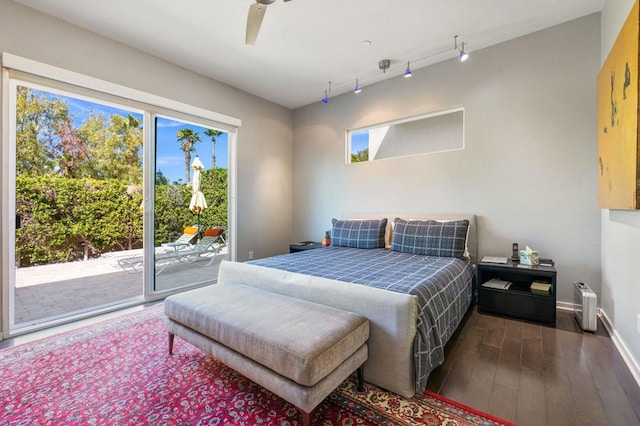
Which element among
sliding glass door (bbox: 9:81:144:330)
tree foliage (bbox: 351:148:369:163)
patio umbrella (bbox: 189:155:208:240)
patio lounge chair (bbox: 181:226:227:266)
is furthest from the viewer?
tree foliage (bbox: 351:148:369:163)

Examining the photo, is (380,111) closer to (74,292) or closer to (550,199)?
(550,199)

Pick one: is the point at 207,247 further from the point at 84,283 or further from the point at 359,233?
the point at 359,233

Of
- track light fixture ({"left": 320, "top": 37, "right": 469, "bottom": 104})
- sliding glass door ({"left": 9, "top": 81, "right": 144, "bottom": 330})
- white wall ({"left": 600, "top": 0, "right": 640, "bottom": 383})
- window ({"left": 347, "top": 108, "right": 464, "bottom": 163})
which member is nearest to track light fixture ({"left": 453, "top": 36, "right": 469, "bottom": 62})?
→ track light fixture ({"left": 320, "top": 37, "right": 469, "bottom": 104})

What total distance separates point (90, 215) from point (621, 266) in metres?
5.32

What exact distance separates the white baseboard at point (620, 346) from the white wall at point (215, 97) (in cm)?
396

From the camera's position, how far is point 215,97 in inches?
152

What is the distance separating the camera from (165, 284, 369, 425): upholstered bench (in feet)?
4.14

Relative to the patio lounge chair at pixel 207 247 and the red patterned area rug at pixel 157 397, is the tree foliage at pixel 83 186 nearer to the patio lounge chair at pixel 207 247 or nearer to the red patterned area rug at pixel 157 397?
the patio lounge chair at pixel 207 247

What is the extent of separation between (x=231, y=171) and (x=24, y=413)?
3.19 meters

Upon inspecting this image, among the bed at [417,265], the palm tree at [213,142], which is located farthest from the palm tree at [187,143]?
the bed at [417,265]

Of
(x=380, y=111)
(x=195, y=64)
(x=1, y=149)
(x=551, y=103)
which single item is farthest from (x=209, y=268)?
(x=551, y=103)

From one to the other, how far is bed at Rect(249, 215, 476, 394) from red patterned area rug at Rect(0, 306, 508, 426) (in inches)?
7.6

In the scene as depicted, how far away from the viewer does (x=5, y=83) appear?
2.32m

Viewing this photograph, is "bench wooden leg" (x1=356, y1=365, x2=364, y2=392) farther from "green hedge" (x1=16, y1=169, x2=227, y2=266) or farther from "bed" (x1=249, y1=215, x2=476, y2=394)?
"green hedge" (x1=16, y1=169, x2=227, y2=266)
